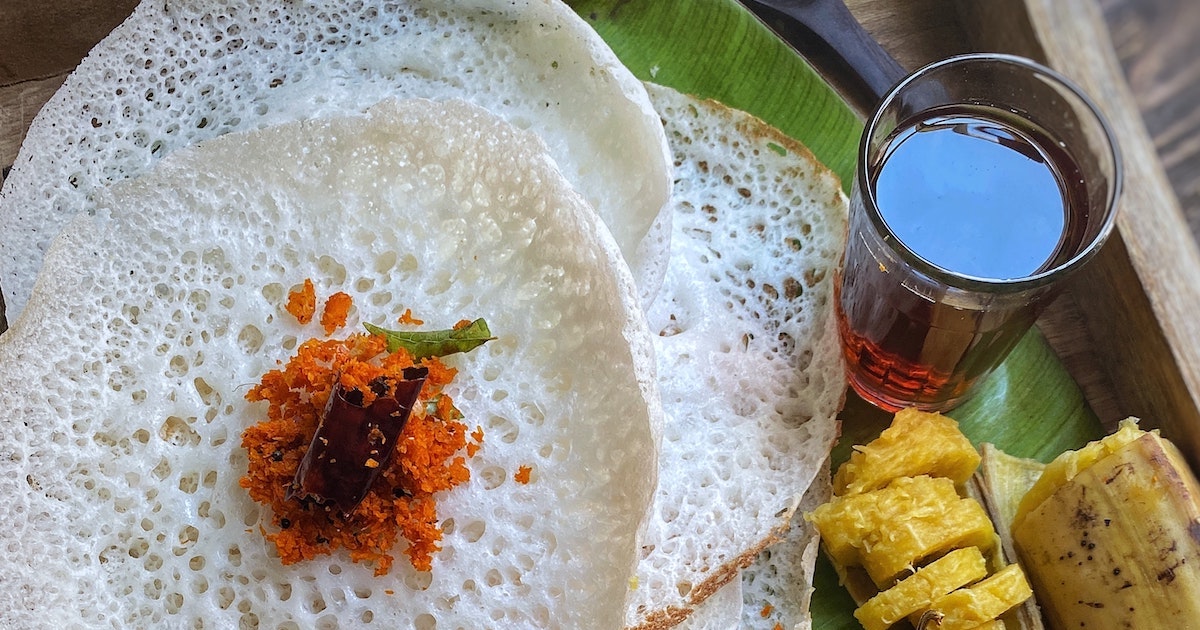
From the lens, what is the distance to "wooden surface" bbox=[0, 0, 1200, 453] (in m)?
2.49

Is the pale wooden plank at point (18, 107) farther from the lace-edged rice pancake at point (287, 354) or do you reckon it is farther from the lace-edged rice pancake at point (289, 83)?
the lace-edged rice pancake at point (287, 354)

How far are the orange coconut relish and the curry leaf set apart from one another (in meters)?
0.02

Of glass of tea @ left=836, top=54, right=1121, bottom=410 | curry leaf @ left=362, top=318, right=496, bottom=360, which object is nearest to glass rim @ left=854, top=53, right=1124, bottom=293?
glass of tea @ left=836, top=54, right=1121, bottom=410

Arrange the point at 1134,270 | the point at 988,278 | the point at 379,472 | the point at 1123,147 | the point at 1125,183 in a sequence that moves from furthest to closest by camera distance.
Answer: the point at 1123,147 < the point at 1125,183 < the point at 1134,270 < the point at 988,278 < the point at 379,472

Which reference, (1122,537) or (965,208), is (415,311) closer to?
(965,208)

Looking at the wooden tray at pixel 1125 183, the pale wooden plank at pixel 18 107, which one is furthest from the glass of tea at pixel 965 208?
the pale wooden plank at pixel 18 107

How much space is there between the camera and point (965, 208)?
2195 mm

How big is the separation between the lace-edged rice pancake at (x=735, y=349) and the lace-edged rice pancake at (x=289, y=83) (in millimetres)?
337

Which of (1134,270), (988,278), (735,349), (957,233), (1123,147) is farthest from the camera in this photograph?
(1123,147)

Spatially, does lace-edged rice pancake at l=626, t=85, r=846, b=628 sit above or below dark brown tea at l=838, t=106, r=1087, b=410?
below

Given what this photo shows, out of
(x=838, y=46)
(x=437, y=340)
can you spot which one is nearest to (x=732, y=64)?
(x=838, y=46)

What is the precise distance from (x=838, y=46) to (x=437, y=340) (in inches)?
59.4

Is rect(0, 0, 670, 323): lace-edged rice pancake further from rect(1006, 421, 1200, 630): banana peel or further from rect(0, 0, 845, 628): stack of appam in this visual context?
rect(1006, 421, 1200, 630): banana peel

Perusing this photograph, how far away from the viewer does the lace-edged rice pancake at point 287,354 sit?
1.87 metres
